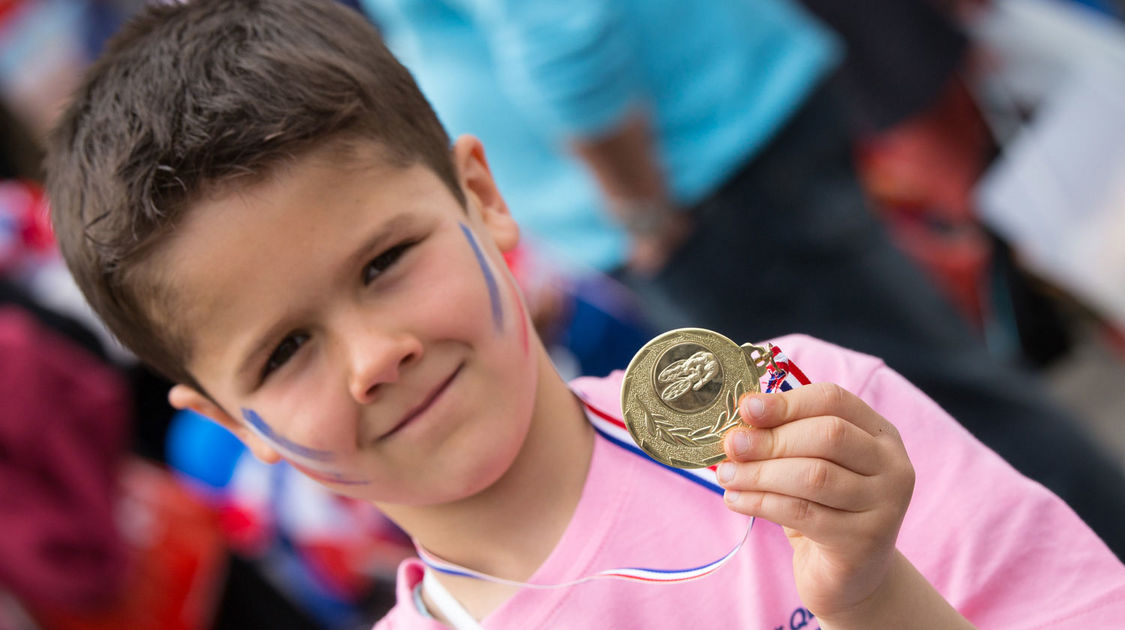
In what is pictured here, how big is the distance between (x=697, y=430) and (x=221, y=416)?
1.88 feet

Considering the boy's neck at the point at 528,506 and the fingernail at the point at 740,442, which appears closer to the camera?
the fingernail at the point at 740,442

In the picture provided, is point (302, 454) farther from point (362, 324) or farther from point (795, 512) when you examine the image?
point (795, 512)

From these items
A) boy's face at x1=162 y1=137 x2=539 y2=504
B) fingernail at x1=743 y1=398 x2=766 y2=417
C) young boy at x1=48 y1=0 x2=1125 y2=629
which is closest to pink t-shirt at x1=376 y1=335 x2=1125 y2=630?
young boy at x1=48 y1=0 x2=1125 y2=629

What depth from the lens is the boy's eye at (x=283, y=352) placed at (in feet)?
3.26

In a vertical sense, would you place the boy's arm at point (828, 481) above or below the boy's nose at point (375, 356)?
below

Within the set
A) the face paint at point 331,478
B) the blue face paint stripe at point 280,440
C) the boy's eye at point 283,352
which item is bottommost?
the face paint at point 331,478

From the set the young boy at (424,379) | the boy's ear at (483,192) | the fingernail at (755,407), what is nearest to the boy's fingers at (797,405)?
the fingernail at (755,407)

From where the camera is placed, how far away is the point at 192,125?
3.37 ft

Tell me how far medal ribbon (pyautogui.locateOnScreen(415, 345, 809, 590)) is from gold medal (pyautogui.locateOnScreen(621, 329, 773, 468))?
2cm

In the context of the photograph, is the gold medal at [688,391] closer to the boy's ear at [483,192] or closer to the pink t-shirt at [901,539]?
the pink t-shirt at [901,539]

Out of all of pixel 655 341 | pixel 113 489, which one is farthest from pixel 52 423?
pixel 655 341

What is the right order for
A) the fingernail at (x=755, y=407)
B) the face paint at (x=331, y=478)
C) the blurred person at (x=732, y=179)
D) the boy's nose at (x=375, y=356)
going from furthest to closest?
1. the blurred person at (x=732, y=179)
2. the face paint at (x=331, y=478)
3. the boy's nose at (x=375, y=356)
4. the fingernail at (x=755, y=407)

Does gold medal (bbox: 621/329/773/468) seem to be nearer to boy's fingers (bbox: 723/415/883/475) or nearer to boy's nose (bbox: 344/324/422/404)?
boy's fingers (bbox: 723/415/883/475)

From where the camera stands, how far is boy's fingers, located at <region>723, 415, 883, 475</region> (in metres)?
0.81
